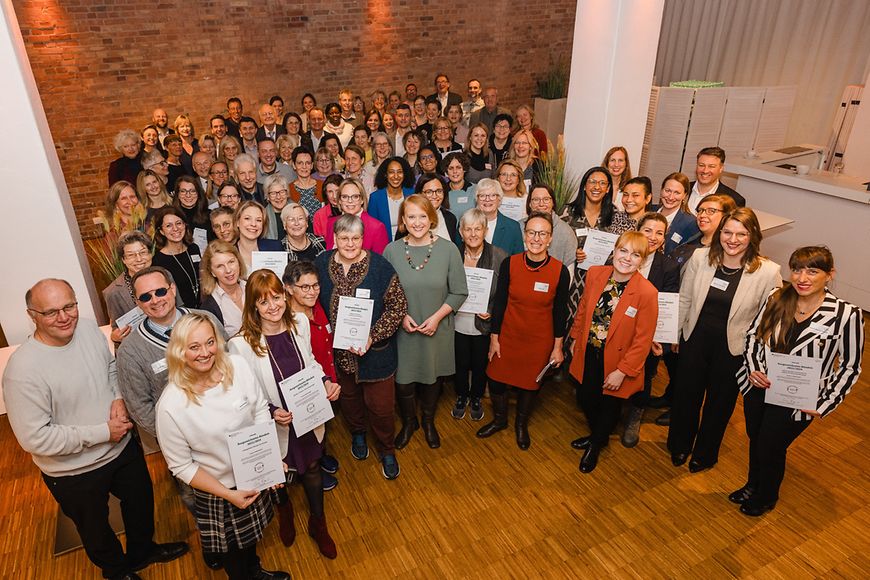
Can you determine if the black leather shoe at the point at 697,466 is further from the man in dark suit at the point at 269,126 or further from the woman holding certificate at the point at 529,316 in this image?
the man in dark suit at the point at 269,126

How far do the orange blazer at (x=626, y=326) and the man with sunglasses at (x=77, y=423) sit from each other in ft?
8.09

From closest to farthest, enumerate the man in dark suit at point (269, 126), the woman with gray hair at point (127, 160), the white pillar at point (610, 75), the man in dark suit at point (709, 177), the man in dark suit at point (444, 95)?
1. the man in dark suit at point (709, 177)
2. the white pillar at point (610, 75)
3. the woman with gray hair at point (127, 160)
4. the man in dark suit at point (269, 126)
5. the man in dark suit at point (444, 95)

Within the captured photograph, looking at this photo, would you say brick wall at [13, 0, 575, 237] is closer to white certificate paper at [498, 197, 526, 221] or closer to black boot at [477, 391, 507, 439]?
white certificate paper at [498, 197, 526, 221]

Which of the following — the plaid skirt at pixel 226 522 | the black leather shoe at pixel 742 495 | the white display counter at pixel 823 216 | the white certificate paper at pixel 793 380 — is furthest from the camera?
the white display counter at pixel 823 216

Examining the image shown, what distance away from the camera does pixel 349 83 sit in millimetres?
9219

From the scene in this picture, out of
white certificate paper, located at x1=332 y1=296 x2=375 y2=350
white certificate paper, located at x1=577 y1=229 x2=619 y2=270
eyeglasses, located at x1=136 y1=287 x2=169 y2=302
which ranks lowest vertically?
white certificate paper, located at x1=332 y1=296 x2=375 y2=350

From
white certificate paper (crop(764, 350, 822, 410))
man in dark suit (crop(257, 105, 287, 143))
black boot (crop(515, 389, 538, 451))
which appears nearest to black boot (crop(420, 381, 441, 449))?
black boot (crop(515, 389, 538, 451))

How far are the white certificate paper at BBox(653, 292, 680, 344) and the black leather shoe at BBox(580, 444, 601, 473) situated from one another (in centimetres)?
85

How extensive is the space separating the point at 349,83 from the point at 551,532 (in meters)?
7.98

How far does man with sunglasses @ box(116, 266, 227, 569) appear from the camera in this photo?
247cm

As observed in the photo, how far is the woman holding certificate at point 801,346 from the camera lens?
269 cm

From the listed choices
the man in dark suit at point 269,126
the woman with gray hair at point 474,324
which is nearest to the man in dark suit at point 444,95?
the man in dark suit at point 269,126

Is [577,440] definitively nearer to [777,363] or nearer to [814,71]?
[777,363]

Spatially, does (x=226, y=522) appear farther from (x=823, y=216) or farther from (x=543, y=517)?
(x=823, y=216)
